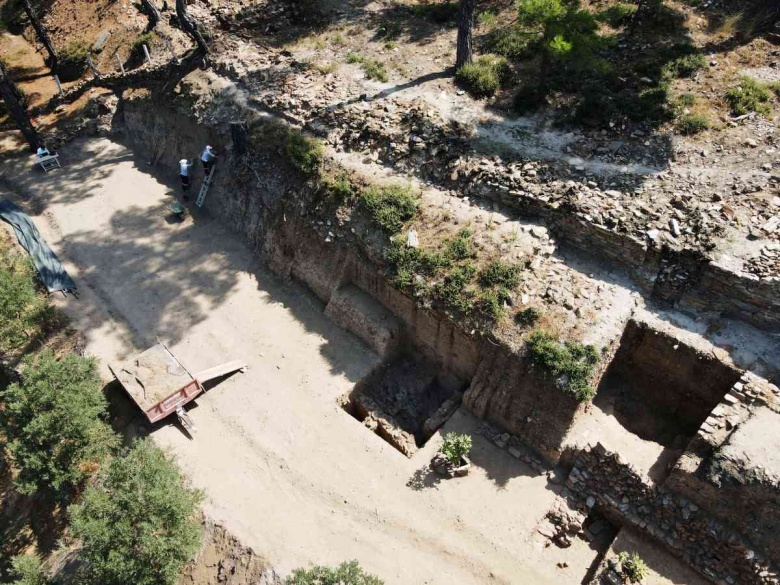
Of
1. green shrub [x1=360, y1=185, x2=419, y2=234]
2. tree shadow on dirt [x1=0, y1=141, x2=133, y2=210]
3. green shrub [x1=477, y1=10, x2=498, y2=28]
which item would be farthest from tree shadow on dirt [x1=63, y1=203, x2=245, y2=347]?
green shrub [x1=477, y1=10, x2=498, y2=28]

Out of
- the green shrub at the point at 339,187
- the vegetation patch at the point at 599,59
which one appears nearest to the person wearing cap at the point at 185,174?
the green shrub at the point at 339,187

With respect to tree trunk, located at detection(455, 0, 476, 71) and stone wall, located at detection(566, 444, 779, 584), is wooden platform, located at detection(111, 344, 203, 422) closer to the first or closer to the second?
stone wall, located at detection(566, 444, 779, 584)

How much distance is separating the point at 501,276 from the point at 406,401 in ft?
16.4

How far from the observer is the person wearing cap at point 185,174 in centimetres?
2120

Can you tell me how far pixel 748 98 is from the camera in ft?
57.2

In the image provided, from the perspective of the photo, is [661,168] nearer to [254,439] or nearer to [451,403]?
[451,403]

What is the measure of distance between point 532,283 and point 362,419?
6652 millimetres

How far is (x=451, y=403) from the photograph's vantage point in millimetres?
15508

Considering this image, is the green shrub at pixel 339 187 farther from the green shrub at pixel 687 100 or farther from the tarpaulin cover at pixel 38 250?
the green shrub at pixel 687 100

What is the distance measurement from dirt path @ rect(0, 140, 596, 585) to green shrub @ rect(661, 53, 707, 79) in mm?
14927

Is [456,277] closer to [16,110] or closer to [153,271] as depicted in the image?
[153,271]

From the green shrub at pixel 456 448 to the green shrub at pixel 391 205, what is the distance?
6.70m

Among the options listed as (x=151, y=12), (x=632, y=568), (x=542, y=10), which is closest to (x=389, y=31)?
(x=542, y=10)

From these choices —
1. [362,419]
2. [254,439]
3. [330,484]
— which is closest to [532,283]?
[362,419]
